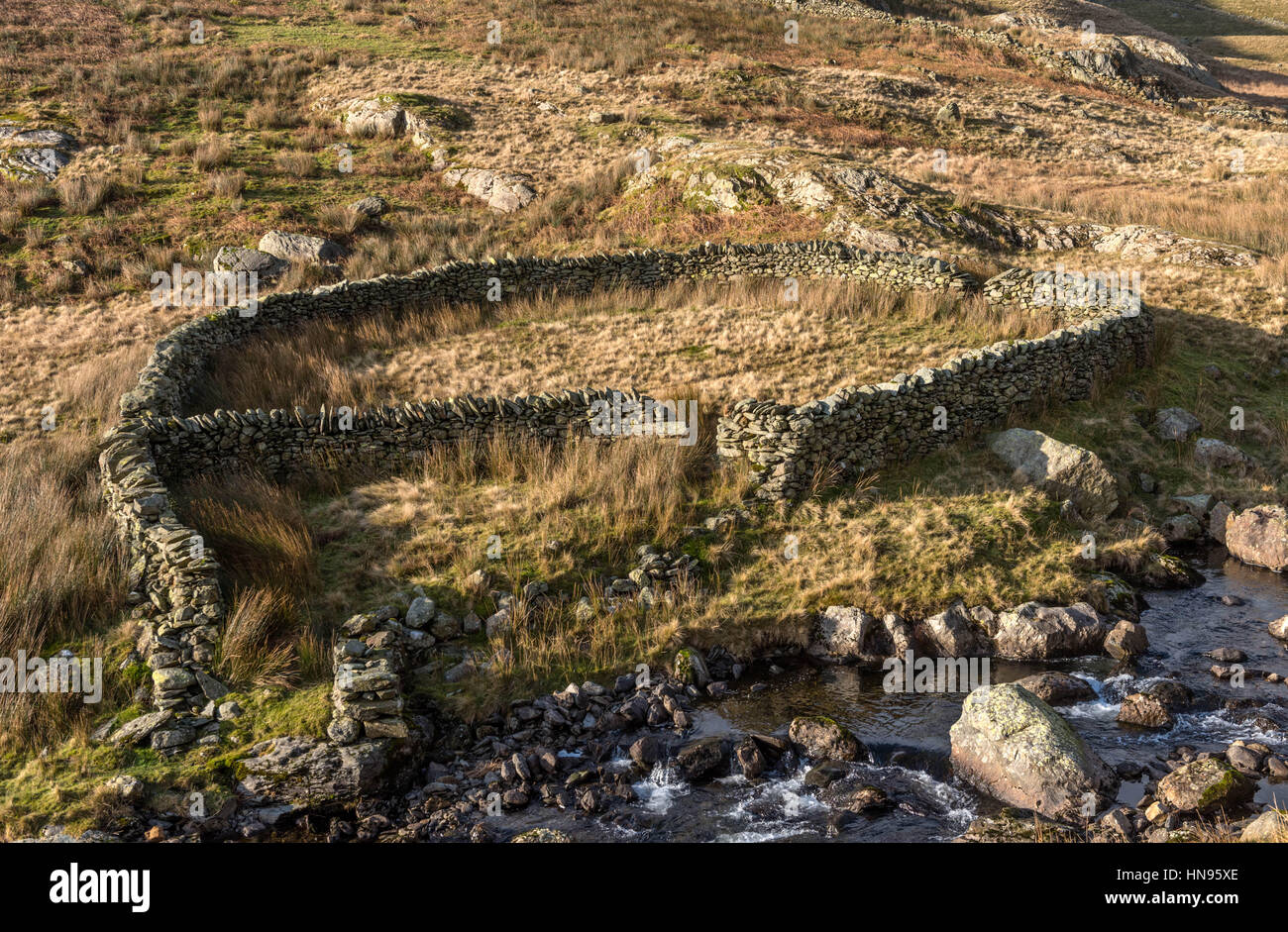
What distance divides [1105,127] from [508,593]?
3819cm

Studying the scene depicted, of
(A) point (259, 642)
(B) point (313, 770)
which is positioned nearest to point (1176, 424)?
(B) point (313, 770)

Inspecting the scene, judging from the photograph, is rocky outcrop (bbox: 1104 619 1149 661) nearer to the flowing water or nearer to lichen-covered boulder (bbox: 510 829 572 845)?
the flowing water

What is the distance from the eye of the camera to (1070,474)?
13.0 metres

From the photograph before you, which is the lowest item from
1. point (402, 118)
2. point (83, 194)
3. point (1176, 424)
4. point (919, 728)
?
point (919, 728)

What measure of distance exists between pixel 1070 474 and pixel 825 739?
6637mm

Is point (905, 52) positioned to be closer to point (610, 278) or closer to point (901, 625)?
point (610, 278)

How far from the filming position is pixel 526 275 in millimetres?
22562

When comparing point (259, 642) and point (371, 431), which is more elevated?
point (371, 431)

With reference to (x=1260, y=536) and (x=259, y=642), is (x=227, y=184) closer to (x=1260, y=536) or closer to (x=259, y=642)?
(x=259, y=642)

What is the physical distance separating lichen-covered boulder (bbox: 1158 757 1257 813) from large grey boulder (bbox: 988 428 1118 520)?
547 centimetres

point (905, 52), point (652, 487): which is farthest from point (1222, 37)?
point (652, 487)

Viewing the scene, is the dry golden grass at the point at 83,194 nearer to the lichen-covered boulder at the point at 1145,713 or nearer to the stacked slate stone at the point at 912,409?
the stacked slate stone at the point at 912,409

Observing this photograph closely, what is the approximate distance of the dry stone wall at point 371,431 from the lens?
33.5ft

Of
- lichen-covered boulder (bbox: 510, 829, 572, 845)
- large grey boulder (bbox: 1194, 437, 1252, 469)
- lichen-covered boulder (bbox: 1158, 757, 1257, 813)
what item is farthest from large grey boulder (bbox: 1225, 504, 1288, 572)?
lichen-covered boulder (bbox: 510, 829, 572, 845)
